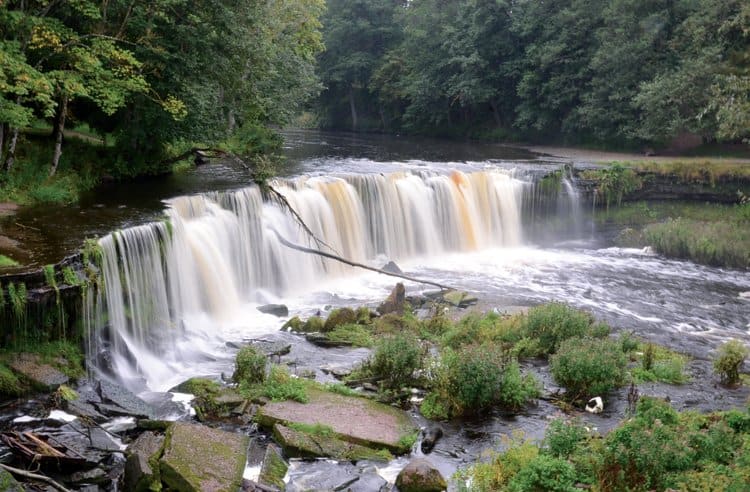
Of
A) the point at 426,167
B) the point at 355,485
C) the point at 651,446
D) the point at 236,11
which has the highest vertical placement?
the point at 236,11

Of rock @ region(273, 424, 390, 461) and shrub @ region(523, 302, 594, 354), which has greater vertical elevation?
shrub @ region(523, 302, 594, 354)

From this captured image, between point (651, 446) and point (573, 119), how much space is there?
32668 mm

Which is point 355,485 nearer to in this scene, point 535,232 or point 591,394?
point 591,394

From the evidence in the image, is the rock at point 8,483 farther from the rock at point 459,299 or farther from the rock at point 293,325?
the rock at point 459,299

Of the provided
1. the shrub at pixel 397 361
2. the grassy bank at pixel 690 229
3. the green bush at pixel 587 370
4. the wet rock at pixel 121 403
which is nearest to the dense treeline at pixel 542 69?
the grassy bank at pixel 690 229

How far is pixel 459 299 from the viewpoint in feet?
58.4

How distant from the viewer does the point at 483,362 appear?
10.7 m

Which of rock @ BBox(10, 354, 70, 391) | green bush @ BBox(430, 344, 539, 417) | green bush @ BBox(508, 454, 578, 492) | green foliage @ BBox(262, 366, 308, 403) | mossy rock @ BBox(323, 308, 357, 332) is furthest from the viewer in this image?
mossy rock @ BBox(323, 308, 357, 332)

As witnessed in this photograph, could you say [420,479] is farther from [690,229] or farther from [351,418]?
[690,229]

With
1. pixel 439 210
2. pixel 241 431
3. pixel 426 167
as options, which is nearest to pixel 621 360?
pixel 241 431

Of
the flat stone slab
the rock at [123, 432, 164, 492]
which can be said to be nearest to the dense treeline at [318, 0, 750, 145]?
the flat stone slab

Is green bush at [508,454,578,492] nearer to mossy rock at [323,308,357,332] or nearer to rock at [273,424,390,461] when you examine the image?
rock at [273,424,390,461]

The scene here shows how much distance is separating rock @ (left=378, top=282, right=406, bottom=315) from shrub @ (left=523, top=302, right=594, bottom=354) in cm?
341

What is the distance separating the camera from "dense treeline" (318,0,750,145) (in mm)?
28031
